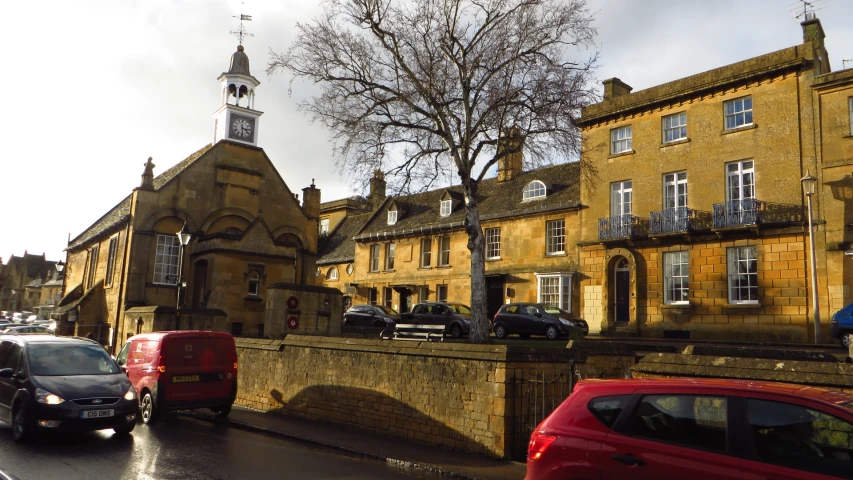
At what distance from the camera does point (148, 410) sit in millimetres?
12789

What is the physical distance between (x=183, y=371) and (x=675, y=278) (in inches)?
838

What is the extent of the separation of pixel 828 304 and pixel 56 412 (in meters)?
24.0

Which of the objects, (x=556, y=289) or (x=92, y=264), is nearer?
(x=556, y=289)

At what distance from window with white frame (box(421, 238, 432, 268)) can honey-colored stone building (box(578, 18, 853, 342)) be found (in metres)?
10.9

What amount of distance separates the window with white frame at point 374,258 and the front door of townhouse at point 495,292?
10129mm

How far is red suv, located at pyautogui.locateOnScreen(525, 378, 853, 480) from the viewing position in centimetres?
415

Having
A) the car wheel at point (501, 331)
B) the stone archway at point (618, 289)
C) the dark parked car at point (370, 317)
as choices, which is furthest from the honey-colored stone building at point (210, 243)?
the stone archway at point (618, 289)

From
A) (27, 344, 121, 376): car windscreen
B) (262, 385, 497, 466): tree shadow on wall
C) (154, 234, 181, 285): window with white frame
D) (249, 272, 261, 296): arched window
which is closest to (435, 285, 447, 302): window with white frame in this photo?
(249, 272, 261, 296): arched window

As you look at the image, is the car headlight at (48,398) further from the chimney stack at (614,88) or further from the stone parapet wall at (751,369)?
the chimney stack at (614,88)

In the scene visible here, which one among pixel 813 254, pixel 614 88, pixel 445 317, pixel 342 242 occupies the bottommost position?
pixel 445 317

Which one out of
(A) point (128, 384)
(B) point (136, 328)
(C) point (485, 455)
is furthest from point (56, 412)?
(B) point (136, 328)

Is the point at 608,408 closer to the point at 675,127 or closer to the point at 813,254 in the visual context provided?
the point at 813,254

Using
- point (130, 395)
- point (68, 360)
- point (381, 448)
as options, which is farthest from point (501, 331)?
point (68, 360)

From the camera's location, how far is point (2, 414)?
35.4ft
